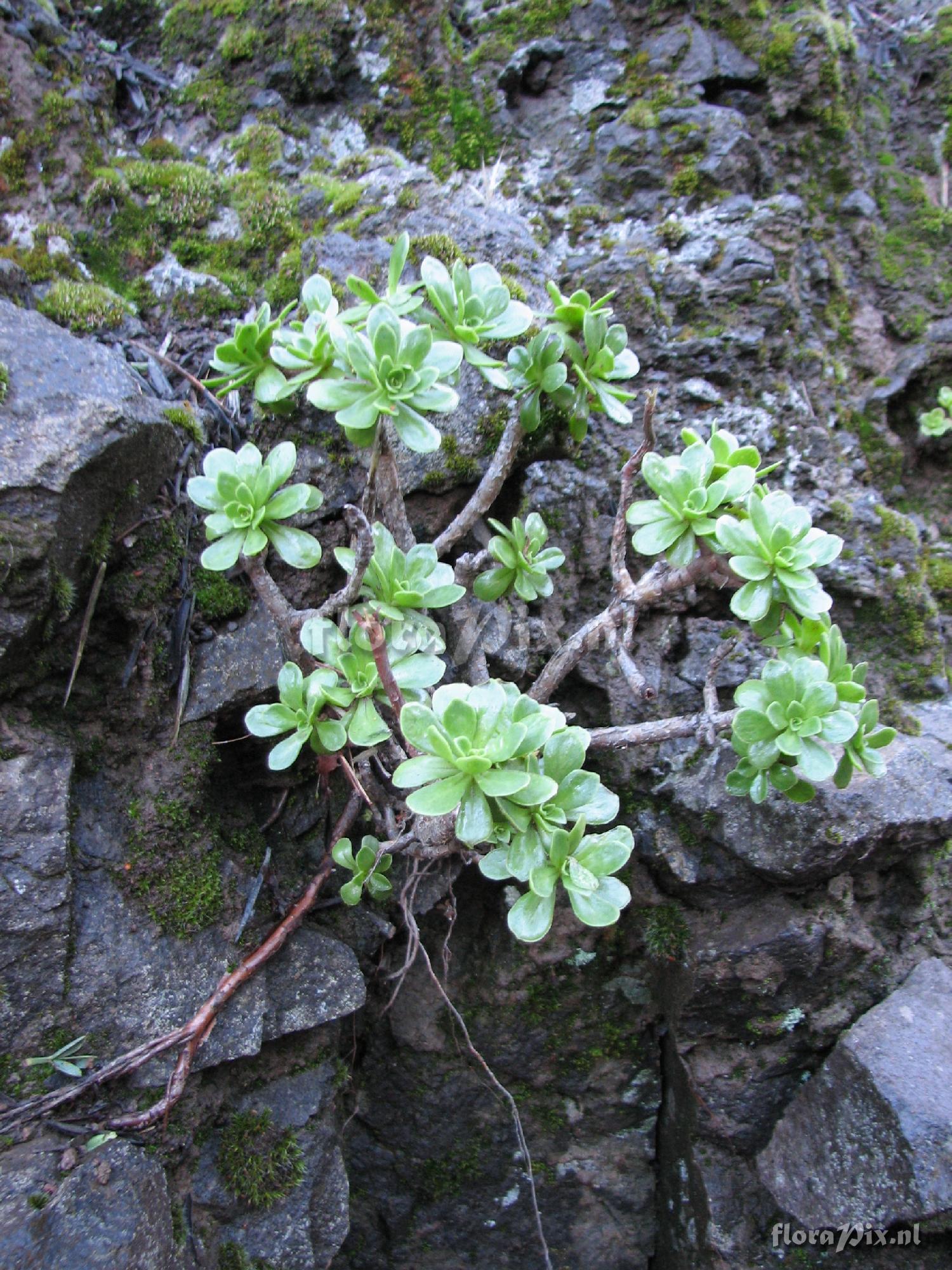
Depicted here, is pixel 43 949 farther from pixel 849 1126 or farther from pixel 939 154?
pixel 939 154

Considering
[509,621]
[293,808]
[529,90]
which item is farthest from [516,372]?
[529,90]

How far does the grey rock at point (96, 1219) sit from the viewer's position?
127 centimetres

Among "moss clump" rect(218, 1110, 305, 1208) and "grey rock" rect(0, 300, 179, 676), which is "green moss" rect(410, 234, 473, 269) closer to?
"grey rock" rect(0, 300, 179, 676)

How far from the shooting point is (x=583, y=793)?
133 cm

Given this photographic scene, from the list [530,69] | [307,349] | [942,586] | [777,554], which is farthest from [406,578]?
[530,69]

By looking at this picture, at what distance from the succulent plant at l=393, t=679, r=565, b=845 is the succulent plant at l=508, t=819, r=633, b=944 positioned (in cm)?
11

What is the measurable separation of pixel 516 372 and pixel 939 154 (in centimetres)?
219

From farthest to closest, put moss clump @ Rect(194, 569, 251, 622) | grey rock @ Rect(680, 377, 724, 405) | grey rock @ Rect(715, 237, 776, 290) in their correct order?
grey rock @ Rect(715, 237, 776, 290), grey rock @ Rect(680, 377, 724, 405), moss clump @ Rect(194, 569, 251, 622)

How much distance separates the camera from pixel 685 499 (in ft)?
4.93

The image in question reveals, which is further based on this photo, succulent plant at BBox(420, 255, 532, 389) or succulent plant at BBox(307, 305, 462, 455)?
succulent plant at BBox(420, 255, 532, 389)

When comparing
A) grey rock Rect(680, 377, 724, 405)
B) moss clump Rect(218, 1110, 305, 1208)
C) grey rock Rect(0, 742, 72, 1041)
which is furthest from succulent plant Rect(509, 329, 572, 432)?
moss clump Rect(218, 1110, 305, 1208)

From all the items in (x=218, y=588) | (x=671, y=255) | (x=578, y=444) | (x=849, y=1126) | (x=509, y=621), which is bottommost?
(x=849, y=1126)

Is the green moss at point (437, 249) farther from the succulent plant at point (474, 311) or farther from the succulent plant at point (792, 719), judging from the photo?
the succulent plant at point (792, 719)

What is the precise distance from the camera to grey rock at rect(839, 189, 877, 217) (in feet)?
8.39
